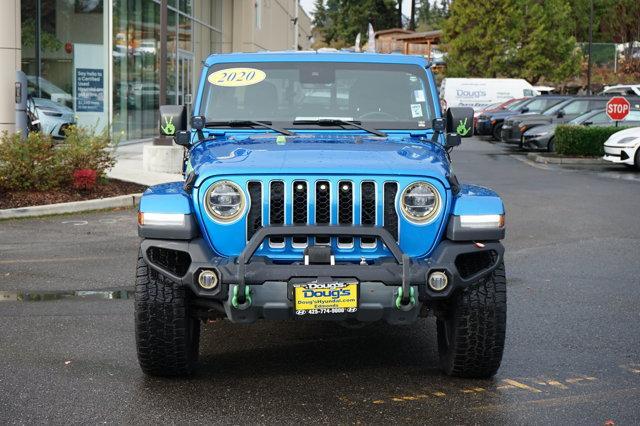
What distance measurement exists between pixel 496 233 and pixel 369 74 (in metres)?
2.12

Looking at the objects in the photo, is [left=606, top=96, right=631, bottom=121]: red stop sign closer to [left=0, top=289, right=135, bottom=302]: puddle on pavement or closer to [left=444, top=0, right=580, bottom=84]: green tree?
[left=0, top=289, right=135, bottom=302]: puddle on pavement

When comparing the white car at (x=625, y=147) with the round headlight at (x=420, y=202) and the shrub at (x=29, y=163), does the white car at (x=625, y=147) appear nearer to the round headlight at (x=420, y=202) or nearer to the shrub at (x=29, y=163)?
the shrub at (x=29, y=163)

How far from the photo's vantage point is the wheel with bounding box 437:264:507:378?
5.70 metres

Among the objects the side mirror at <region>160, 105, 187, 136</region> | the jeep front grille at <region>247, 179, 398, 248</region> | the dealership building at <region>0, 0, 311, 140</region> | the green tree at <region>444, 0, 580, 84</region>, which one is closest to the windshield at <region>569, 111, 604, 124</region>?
the dealership building at <region>0, 0, 311, 140</region>

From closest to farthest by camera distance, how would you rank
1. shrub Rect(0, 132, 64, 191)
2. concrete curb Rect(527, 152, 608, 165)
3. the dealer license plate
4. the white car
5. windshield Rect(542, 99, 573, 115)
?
the dealer license plate < shrub Rect(0, 132, 64, 191) < the white car < concrete curb Rect(527, 152, 608, 165) < windshield Rect(542, 99, 573, 115)

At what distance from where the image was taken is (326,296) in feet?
17.5

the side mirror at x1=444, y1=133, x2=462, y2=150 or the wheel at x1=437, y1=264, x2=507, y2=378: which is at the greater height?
the side mirror at x1=444, y1=133, x2=462, y2=150

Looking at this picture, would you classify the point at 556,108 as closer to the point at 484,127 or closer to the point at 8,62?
the point at 484,127

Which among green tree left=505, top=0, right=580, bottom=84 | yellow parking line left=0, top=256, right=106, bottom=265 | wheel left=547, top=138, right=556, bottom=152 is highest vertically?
green tree left=505, top=0, right=580, bottom=84

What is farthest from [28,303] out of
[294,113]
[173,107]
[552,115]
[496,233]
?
[552,115]

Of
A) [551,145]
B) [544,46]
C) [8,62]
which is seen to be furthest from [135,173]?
[544,46]

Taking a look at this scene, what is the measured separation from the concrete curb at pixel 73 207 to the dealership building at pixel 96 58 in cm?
458

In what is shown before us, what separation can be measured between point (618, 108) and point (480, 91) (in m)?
19.0

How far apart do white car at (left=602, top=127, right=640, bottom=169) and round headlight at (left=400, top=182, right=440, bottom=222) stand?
735 inches
